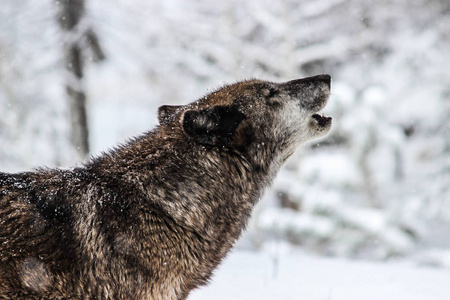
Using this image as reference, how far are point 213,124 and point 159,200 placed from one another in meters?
0.61

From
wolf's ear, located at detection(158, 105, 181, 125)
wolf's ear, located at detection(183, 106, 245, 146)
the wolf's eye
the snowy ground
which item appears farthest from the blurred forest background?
wolf's ear, located at detection(183, 106, 245, 146)

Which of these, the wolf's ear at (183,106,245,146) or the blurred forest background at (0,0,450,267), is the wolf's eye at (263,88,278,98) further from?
the blurred forest background at (0,0,450,267)

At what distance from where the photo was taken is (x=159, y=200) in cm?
309

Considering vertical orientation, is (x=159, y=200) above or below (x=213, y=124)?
below

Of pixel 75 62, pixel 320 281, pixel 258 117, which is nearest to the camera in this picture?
pixel 258 117

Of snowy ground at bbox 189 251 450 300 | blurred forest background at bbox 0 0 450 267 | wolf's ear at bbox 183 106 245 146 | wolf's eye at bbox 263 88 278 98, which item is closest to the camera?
wolf's ear at bbox 183 106 245 146

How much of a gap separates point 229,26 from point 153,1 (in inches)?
98.8

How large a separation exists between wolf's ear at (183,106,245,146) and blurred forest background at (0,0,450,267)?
25.1 ft

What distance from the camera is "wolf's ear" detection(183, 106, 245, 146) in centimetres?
317

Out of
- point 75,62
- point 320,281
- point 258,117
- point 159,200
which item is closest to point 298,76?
point 75,62

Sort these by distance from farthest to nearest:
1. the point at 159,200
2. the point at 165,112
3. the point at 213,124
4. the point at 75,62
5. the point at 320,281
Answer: the point at 75,62
the point at 320,281
the point at 165,112
the point at 213,124
the point at 159,200

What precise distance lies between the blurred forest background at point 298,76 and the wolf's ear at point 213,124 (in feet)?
25.1

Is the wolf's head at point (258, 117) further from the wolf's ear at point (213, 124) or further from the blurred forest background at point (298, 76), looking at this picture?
the blurred forest background at point (298, 76)

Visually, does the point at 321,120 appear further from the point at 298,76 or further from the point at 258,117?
the point at 298,76
